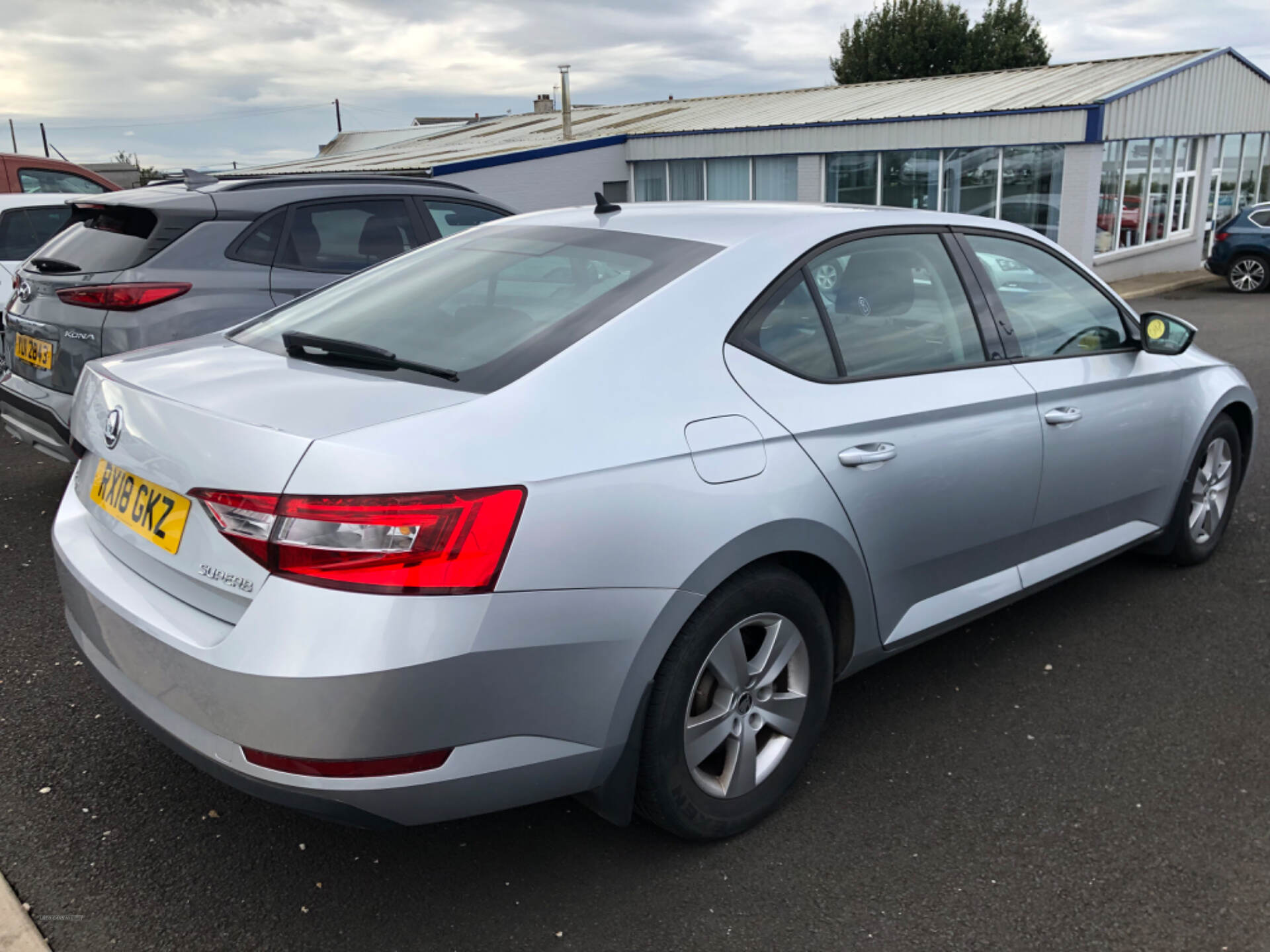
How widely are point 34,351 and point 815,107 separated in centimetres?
2276

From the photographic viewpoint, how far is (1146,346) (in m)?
3.99

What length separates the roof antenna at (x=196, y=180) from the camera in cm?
574

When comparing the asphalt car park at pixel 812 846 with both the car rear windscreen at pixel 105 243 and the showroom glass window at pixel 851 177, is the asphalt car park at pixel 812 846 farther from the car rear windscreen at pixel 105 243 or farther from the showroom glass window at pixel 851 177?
the showroom glass window at pixel 851 177

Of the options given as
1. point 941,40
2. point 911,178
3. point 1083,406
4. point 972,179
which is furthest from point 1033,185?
point 941,40

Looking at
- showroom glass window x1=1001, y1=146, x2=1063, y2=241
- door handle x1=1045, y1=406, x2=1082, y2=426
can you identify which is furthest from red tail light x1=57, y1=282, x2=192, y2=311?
showroom glass window x1=1001, y1=146, x2=1063, y2=241

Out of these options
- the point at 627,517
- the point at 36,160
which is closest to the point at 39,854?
the point at 627,517

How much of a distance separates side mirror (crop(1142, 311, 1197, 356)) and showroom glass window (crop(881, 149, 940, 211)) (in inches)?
691

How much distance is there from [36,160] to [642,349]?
10358mm

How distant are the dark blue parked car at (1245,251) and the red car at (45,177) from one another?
57.0 feet

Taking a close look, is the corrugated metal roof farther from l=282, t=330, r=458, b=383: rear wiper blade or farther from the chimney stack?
l=282, t=330, r=458, b=383: rear wiper blade

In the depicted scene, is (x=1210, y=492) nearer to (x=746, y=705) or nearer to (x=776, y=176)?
(x=746, y=705)

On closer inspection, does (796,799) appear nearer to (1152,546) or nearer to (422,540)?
(422,540)

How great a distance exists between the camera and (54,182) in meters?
10.7

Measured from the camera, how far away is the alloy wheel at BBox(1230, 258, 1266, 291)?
18.0 meters
